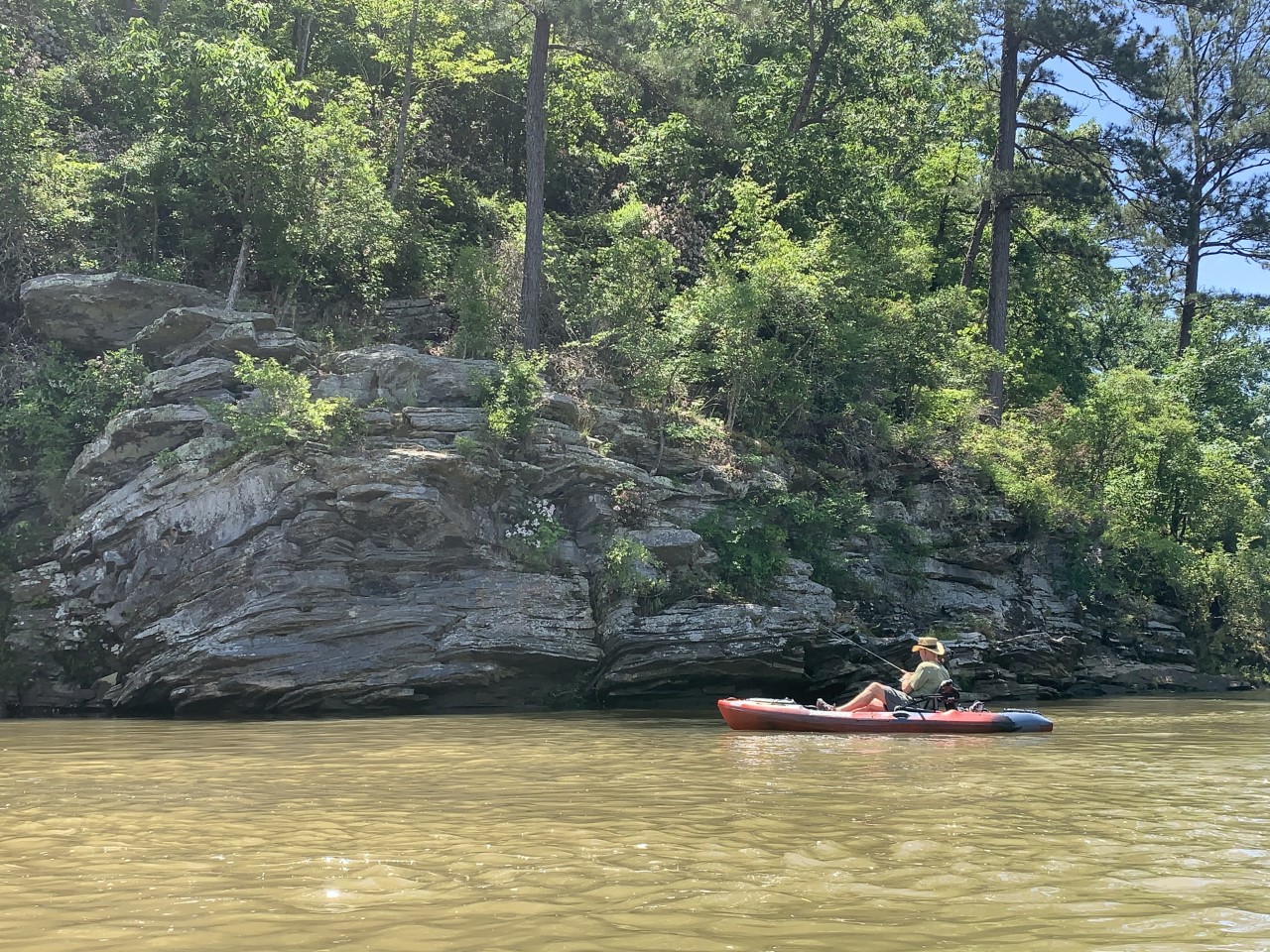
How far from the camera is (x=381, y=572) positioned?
14.9 metres

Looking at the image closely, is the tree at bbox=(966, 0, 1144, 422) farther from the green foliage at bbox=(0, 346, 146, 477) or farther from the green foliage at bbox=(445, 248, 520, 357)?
the green foliage at bbox=(0, 346, 146, 477)

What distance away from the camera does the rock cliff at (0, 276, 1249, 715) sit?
14078 millimetres

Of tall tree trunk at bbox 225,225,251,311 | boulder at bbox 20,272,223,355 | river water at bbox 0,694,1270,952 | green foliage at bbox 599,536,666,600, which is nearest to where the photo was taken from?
→ river water at bbox 0,694,1270,952

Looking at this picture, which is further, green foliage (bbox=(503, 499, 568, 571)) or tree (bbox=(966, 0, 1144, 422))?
tree (bbox=(966, 0, 1144, 422))

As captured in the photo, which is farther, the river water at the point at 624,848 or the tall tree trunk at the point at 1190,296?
the tall tree trunk at the point at 1190,296

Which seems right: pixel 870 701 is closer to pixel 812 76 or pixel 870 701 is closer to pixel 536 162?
pixel 536 162

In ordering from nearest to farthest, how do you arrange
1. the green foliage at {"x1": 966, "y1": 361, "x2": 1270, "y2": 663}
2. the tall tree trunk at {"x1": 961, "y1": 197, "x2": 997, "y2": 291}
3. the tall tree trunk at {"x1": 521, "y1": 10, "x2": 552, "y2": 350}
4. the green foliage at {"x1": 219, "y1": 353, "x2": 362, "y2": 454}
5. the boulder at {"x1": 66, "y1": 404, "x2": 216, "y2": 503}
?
the green foliage at {"x1": 219, "y1": 353, "x2": 362, "y2": 454} < the boulder at {"x1": 66, "y1": 404, "x2": 216, "y2": 503} < the tall tree trunk at {"x1": 521, "y1": 10, "x2": 552, "y2": 350} < the green foliage at {"x1": 966, "y1": 361, "x2": 1270, "y2": 663} < the tall tree trunk at {"x1": 961, "y1": 197, "x2": 997, "y2": 291}

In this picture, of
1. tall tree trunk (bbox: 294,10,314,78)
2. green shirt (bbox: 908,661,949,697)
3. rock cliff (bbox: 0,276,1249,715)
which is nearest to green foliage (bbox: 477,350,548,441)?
rock cliff (bbox: 0,276,1249,715)

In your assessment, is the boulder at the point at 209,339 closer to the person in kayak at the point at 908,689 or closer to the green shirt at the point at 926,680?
the person in kayak at the point at 908,689

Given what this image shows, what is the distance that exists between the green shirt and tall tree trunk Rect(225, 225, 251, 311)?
43.5 feet

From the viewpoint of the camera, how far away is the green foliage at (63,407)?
16391 mm

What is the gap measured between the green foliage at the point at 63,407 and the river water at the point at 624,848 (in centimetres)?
756

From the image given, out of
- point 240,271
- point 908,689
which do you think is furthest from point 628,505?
point 240,271

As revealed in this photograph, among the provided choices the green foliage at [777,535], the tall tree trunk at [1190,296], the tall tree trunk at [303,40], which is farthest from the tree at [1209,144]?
the tall tree trunk at [303,40]
